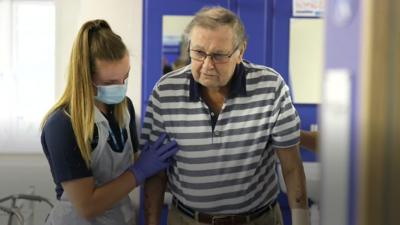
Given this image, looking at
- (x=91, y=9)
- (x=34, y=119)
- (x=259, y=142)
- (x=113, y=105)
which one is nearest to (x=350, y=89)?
(x=259, y=142)

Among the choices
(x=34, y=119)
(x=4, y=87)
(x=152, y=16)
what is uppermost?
(x=152, y=16)

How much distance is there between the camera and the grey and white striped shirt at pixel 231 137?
146cm

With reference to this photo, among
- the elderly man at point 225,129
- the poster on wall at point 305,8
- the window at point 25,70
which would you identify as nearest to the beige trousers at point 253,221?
the elderly man at point 225,129

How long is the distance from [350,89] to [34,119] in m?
2.25

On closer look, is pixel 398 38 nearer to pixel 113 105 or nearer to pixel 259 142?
pixel 259 142

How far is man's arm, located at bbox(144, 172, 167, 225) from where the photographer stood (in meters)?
1.59

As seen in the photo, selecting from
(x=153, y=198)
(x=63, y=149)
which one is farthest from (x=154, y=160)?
(x=63, y=149)

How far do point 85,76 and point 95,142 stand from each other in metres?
0.20

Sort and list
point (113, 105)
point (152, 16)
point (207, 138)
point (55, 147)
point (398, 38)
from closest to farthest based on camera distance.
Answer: point (398, 38) < point (55, 147) < point (207, 138) < point (113, 105) < point (152, 16)

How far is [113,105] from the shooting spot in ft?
5.13

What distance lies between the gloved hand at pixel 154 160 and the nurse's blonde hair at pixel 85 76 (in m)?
0.16

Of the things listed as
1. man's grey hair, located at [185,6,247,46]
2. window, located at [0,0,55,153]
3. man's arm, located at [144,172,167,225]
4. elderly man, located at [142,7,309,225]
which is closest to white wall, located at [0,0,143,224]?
window, located at [0,0,55,153]

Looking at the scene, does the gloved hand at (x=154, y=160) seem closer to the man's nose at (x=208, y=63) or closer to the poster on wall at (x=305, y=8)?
the man's nose at (x=208, y=63)

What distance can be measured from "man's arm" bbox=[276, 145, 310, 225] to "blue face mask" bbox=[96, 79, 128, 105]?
1.71ft
